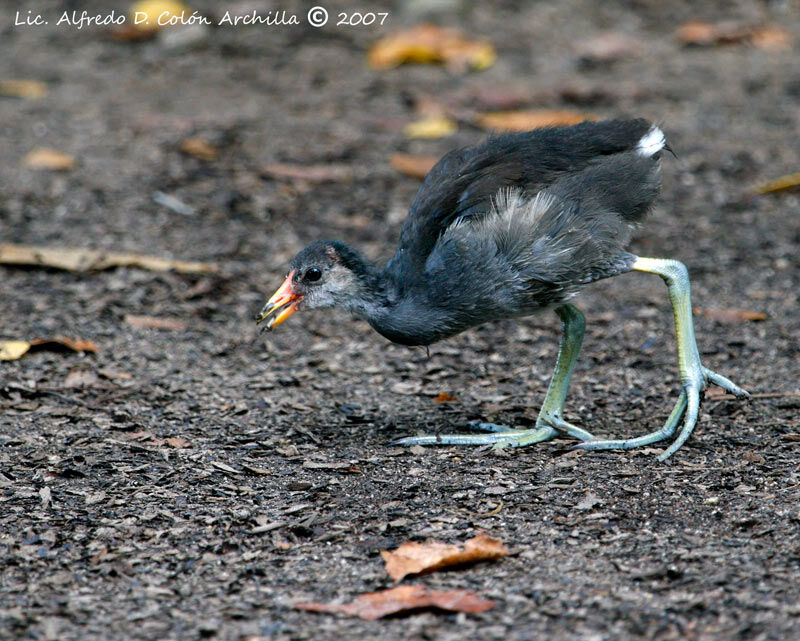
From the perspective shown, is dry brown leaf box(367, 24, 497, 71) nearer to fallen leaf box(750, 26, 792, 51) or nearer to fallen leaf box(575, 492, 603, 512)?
fallen leaf box(750, 26, 792, 51)

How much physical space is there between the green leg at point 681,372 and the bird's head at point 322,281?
3.61ft

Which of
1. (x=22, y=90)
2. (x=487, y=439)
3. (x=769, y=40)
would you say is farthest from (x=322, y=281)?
(x=769, y=40)

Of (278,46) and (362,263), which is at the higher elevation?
(278,46)

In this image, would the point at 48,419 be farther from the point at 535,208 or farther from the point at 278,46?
the point at 278,46

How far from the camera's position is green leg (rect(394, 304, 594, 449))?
4250 mm

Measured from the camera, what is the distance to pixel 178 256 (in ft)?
20.7

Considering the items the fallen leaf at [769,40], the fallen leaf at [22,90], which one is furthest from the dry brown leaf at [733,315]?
the fallen leaf at [22,90]

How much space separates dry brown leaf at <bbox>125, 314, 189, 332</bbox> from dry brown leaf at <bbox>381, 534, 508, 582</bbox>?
2.50m

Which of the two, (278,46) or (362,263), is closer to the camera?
(362,263)

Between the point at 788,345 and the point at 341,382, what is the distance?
6.97 feet

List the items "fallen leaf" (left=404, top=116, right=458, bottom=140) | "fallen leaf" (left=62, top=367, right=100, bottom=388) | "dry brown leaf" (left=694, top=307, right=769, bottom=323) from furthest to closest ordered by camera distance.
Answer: "fallen leaf" (left=404, top=116, right=458, bottom=140)
"dry brown leaf" (left=694, top=307, right=769, bottom=323)
"fallen leaf" (left=62, top=367, right=100, bottom=388)

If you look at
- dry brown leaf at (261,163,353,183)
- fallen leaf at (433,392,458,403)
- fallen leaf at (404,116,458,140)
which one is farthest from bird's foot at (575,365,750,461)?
fallen leaf at (404,116,458,140)

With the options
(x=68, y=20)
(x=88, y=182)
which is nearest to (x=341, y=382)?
(x=88, y=182)

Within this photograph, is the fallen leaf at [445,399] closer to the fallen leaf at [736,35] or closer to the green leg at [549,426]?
the green leg at [549,426]
